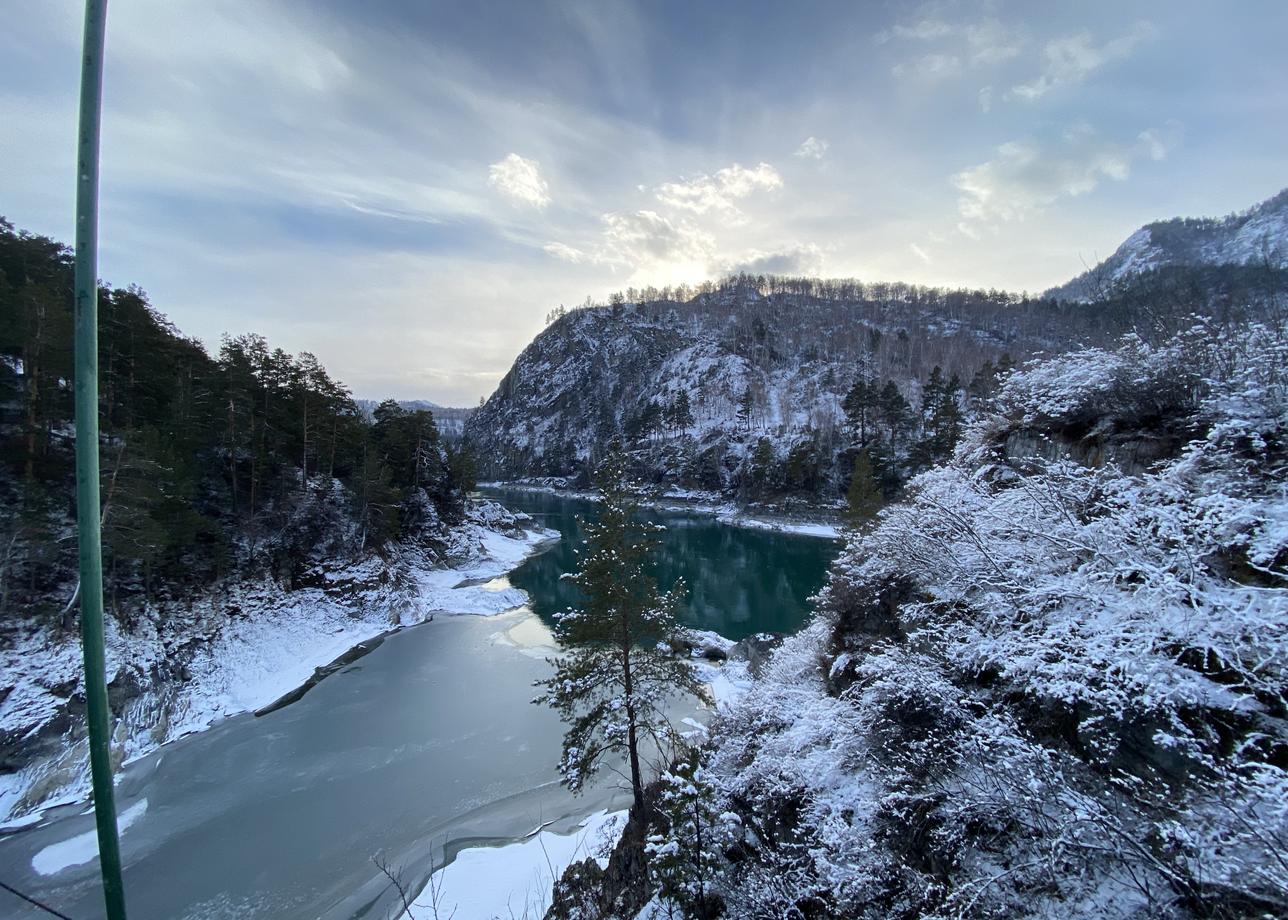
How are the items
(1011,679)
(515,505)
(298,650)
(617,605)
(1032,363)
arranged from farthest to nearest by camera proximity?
(515,505) < (298,650) < (617,605) < (1032,363) < (1011,679)

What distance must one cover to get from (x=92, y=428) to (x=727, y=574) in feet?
132

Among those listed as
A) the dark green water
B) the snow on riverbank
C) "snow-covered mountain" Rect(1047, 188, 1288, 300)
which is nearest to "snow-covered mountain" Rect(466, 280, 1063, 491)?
the dark green water

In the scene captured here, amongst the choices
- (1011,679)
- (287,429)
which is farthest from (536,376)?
(1011,679)

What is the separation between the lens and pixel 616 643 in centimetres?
1217

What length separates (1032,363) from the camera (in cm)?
1021

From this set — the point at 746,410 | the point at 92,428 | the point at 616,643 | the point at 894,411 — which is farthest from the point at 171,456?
the point at 746,410

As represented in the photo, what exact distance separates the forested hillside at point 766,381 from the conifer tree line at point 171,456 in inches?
1262

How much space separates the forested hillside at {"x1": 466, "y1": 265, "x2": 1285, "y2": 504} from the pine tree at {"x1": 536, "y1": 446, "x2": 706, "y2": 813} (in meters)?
22.3

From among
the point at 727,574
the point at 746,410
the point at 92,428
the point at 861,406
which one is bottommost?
the point at 727,574

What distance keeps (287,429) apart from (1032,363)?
34.7 m

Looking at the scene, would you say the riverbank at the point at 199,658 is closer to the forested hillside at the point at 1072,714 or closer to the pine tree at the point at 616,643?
the pine tree at the point at 616,643

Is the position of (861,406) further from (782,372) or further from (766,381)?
(782,372)

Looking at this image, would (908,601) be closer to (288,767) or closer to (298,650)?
(288,767)

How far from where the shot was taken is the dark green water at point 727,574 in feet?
98.8
